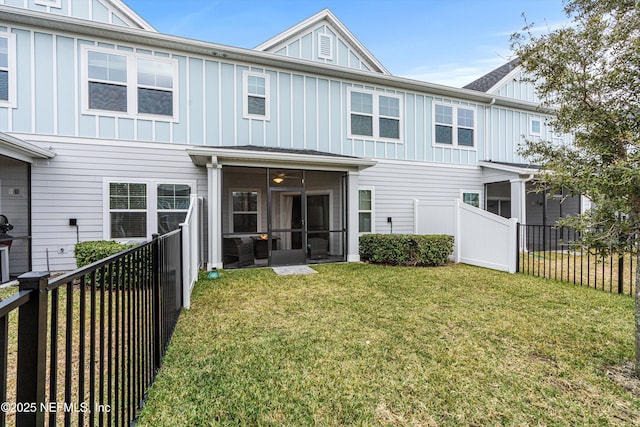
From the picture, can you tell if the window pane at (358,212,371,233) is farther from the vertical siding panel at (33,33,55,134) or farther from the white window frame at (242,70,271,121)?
the vertical siding panel at (33,33,55,134)

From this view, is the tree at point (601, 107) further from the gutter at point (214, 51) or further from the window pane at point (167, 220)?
the window pane at point (167, 220)

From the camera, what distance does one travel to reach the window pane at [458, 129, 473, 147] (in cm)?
1064

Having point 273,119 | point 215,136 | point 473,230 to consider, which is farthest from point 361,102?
point 473,230

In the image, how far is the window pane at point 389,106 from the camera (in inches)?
380

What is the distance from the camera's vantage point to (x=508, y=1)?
8188mm

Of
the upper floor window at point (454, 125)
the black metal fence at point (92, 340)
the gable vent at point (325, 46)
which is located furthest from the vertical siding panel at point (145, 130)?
the upper floor window at point (454, 125)

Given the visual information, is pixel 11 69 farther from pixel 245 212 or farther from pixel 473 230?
pixel 473 230

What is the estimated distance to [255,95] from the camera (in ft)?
27.2

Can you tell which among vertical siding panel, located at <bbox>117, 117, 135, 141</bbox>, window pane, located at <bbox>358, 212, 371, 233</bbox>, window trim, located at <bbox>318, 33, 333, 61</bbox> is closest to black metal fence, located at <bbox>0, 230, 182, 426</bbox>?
vertical siding panel, located at <bbox>117, 117, 135, 141</bbox>

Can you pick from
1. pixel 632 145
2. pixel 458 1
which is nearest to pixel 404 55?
pixel 458 1

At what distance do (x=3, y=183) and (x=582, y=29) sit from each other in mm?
10897

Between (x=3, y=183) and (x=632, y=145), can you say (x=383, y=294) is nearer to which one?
(x=632, y=145)

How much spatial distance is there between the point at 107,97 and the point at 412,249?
333 inches

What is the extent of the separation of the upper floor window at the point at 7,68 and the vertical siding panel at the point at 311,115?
664 cm
